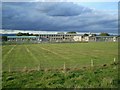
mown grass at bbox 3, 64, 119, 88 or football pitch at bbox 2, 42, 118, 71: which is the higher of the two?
mown grass at bbox 3, 64, 119, 88

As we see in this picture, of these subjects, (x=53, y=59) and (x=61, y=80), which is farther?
(x=53, y=59)

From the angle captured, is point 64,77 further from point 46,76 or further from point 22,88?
point 22,88

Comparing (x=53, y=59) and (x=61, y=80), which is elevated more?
(x=61, y=80)

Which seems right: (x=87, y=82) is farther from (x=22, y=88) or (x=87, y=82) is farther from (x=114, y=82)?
(x=22, y=88)

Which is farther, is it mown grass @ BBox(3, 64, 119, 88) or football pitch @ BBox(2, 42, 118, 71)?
football pitch @ BBox(2, 42, 118, 71)

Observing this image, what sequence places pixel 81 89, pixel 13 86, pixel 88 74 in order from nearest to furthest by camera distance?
pixel 81 89
pixel 13 86
pixel 88 74

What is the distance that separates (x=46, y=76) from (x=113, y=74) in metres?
6.21

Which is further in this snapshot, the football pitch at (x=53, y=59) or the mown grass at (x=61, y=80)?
the football pitch at (x=53, y=59)

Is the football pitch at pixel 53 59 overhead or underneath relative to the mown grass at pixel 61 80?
underneath

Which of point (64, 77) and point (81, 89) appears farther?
point (64, 77)

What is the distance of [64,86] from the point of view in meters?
19.8

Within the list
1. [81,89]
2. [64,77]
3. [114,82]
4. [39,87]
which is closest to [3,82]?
[39,87]

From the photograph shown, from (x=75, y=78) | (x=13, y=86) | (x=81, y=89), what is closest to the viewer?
(x=81, y=89)

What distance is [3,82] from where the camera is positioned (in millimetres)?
21516
